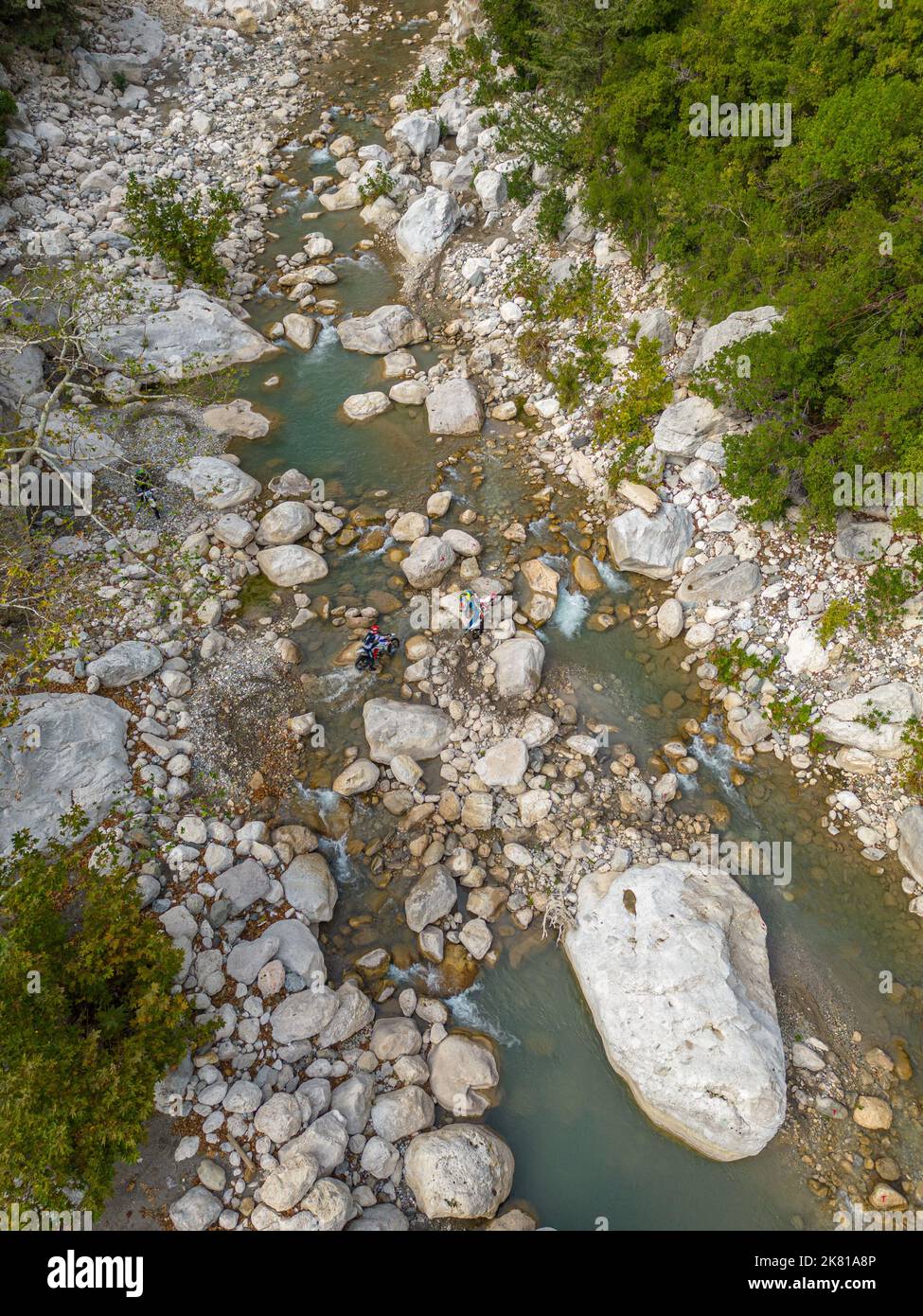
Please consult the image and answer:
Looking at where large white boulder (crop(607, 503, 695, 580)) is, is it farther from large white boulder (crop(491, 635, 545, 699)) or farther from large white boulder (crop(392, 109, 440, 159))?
large white boulder (crop(392, 109, 440, 159))

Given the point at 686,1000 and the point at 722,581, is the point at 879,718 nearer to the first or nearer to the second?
the point at 722,581

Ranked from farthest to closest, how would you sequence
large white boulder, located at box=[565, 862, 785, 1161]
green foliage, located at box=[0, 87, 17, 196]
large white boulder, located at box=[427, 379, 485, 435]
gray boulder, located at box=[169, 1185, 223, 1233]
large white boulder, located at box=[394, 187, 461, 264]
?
large white boulder, located at box=[394, 187, 461, 264]
green foliage, located at box=[0, 87, 17, 196]
large white boulder, located at box=[427, 379, 485, 435]
large white boulder, located at box=[565, 862, 785, 1161]
gray boulder, located at box=[169, 1185, 223, 1233]

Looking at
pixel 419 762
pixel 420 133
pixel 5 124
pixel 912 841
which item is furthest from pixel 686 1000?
pixel 5 124

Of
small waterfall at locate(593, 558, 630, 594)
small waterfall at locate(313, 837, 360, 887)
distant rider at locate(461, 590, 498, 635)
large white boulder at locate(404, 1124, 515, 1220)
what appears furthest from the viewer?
small waterfall at locate(593, 558, 630, 594)

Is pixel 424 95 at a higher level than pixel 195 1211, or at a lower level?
higher

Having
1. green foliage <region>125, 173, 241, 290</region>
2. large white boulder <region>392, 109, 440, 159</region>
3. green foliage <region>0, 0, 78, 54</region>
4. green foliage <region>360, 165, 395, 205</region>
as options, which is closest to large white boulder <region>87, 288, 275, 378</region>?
green foliage <region>125, 173, 241, 290</region>

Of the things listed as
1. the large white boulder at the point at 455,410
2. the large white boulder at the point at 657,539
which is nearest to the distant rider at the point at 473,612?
the large white boulder at the point at 657,539

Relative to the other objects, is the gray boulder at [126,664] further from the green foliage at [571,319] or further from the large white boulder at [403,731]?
the green foliage at [571,319]
